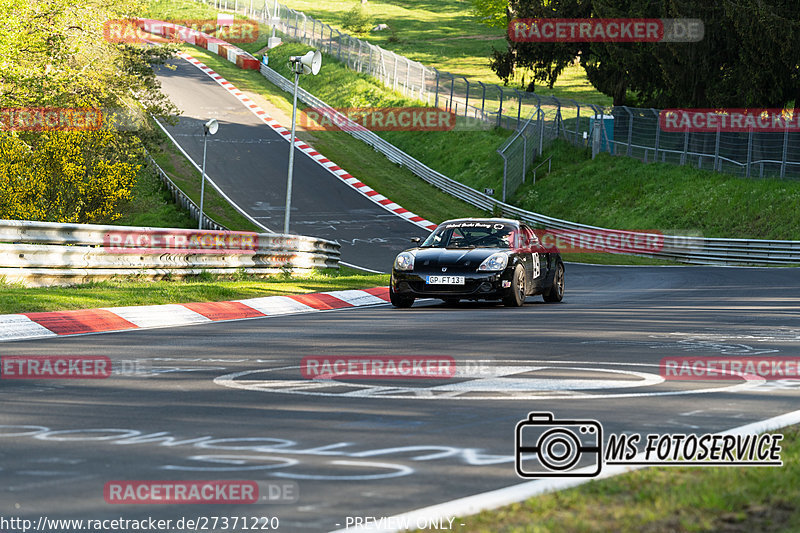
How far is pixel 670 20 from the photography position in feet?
A: 127

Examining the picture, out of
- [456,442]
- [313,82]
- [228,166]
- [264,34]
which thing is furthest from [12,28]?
[264,34]

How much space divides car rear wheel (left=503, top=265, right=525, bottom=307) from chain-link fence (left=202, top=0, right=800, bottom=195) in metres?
24.8

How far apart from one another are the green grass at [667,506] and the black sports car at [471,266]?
1128cm

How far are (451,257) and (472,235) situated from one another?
1195 millimetres

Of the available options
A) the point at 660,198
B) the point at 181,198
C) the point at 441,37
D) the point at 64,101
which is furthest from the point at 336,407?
the point at 441,37

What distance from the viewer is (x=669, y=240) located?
3650 centimetres

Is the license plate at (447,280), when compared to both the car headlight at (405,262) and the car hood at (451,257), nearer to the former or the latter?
the car hood at (451,257)

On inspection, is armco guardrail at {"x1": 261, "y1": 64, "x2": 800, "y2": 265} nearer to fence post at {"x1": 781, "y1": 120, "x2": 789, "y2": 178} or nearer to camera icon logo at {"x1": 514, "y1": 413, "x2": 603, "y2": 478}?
fence post at {"x1": 781, "y1": 120, "x2": 789, "y2": 178}

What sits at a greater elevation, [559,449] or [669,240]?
[559,449]

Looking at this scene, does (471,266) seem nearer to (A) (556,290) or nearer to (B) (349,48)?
(A) (556,290)

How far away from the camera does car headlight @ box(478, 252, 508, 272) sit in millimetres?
16125

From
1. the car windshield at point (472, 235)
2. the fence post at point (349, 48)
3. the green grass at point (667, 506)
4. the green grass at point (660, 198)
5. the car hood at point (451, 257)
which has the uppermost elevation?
the fence post at point (349, 48)

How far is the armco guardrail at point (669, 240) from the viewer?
3409 cm

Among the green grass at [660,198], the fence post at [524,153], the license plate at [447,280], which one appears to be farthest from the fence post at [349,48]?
the license plate at [447,280]
